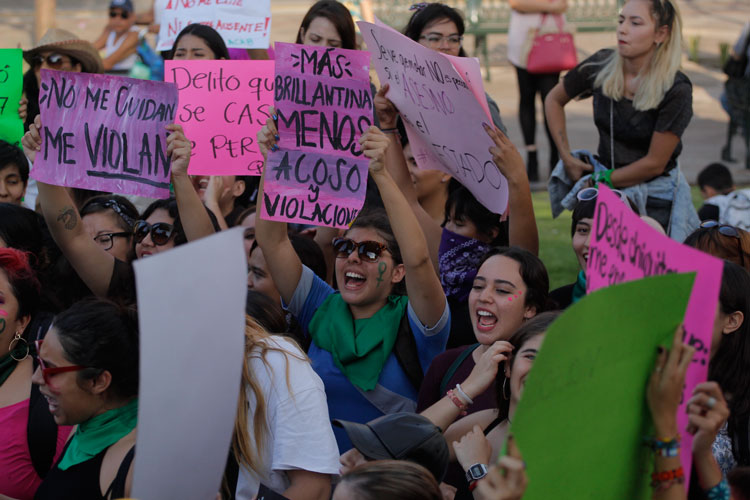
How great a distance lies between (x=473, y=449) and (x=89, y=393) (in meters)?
1.16

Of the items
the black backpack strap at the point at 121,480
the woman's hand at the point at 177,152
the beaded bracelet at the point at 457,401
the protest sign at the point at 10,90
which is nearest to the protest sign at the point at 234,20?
the protest sign at the point at 10,90

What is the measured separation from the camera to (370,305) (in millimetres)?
4051

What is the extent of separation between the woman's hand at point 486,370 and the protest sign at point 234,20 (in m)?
3.72

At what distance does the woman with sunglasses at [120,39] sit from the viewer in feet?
32.4

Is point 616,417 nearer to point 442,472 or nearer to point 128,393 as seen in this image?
point 442,472

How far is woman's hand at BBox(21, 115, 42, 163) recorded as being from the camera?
4.30 meters

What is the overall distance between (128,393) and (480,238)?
6.82 ft

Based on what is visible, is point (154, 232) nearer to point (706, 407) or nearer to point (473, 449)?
point (473, 449)

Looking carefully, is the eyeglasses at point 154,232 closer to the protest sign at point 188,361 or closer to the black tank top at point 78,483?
the black tank top at point 78,483

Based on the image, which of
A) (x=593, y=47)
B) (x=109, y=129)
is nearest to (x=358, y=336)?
(x=109, y=129)

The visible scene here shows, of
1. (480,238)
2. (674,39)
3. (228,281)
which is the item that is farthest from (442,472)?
(674,39)

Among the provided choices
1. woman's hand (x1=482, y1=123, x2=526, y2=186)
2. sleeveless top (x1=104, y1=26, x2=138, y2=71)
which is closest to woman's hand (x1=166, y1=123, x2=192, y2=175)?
woman's hand (x1=482, y1=123, x2=526, y2=186)

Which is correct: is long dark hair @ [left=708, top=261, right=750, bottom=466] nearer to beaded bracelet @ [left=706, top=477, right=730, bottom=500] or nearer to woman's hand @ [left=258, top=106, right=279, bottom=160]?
beaded bracelet @ [left=706, top=477, right=730, bottom=500]

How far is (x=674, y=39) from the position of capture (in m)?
5.30
